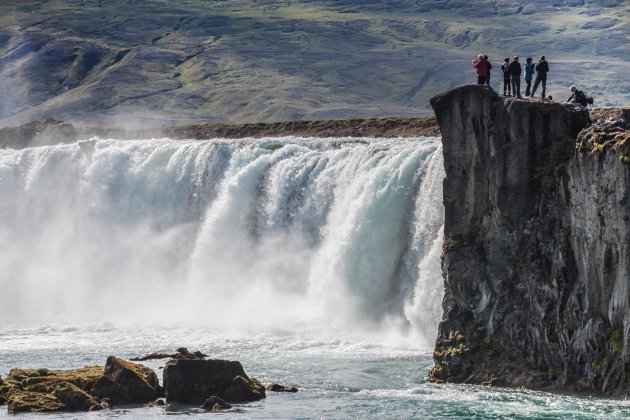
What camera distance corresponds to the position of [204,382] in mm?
44719

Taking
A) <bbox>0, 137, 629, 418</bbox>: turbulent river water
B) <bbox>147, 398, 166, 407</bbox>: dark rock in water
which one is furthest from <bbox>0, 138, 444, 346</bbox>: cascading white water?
<bbox>147, 398, 166, 407</bbox>: dark rock in water

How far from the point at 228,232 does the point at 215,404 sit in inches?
1194

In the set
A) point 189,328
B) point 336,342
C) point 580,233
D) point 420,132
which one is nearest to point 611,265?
point 580,233

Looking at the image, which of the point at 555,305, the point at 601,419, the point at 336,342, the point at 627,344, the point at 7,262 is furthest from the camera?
the point at 7,262

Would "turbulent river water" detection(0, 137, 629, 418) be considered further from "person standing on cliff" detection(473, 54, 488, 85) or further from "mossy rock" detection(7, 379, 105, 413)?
"person standing on cliff" detection(473, 54, 488, 85)

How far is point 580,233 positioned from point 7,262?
51.7 meters

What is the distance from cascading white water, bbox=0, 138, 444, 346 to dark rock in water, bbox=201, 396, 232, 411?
13934 mm

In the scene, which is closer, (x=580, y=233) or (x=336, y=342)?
(x=580, y=233)

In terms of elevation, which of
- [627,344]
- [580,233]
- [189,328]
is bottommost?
[189,328]

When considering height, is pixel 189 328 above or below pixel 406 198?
below

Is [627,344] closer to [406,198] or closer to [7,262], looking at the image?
[406,198]

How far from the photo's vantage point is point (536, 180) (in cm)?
4556

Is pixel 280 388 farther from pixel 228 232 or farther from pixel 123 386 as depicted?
pixel 228 232

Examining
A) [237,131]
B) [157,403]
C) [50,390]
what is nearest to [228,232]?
[50,390]
